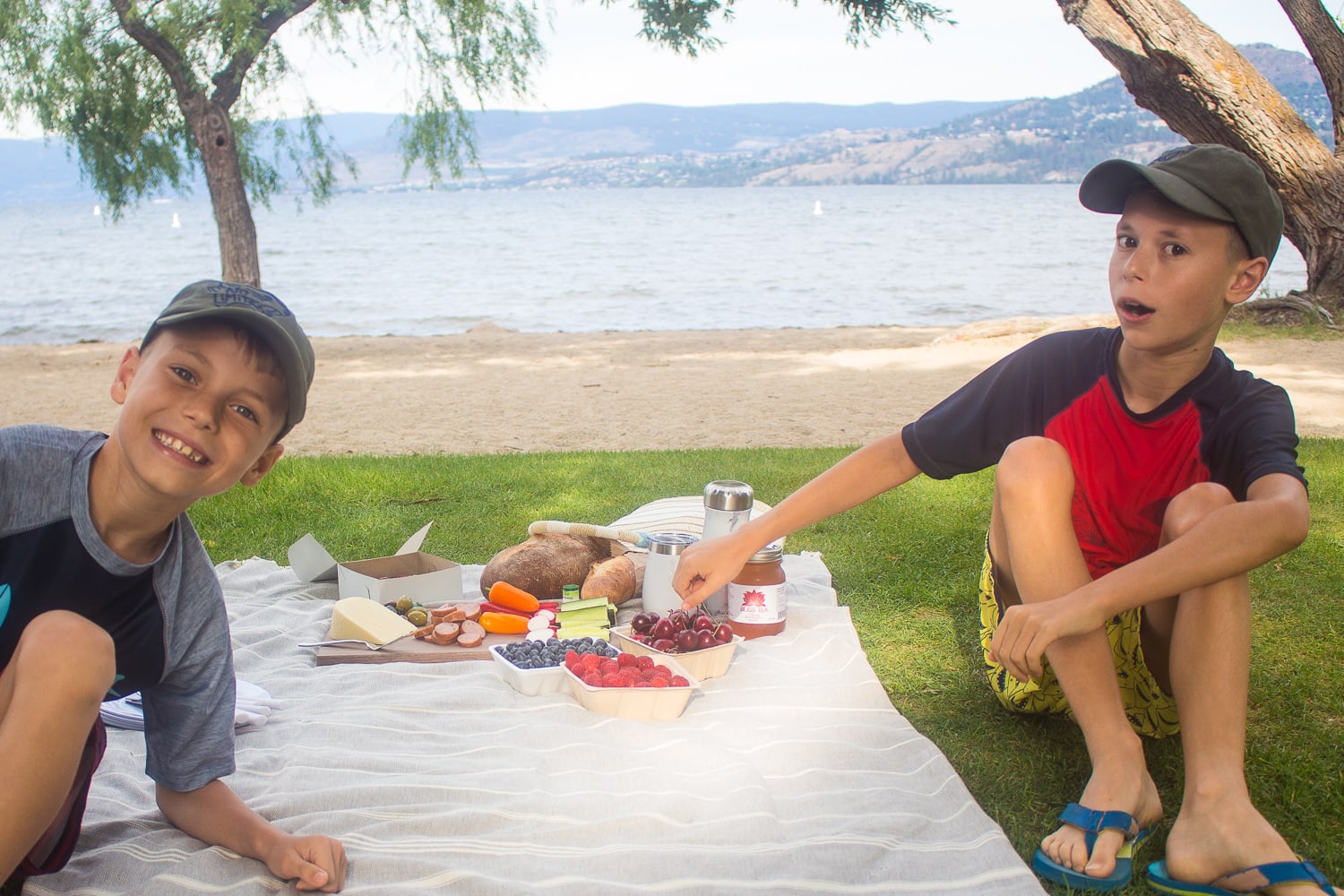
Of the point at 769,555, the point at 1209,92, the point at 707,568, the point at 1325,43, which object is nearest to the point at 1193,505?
the point at 707,568

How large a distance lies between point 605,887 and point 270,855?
0.71 m

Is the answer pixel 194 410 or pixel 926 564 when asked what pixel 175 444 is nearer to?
pixel 194 410

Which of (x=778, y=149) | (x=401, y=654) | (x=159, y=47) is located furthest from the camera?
(x=778, y=149)

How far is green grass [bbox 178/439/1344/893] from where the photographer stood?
2820mm

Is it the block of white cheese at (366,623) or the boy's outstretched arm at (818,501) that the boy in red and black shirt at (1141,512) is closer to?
the boy's outstretched arm at (818,501)

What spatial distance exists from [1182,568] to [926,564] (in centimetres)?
240

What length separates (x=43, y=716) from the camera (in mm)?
1822

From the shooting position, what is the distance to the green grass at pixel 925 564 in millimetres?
2818

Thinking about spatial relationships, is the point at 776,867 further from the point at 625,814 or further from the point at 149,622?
the point at 149,622

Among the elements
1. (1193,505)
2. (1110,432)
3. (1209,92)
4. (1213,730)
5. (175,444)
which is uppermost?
(1209,92)

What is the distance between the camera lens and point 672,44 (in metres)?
11.5

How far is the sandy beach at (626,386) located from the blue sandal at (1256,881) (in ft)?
18.0

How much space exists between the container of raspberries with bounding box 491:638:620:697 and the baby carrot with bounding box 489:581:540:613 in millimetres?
431

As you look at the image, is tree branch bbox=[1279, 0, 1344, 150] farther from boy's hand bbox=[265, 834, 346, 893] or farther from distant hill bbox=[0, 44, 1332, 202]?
distant hill bbox=[0, 44, 1332, 202]
